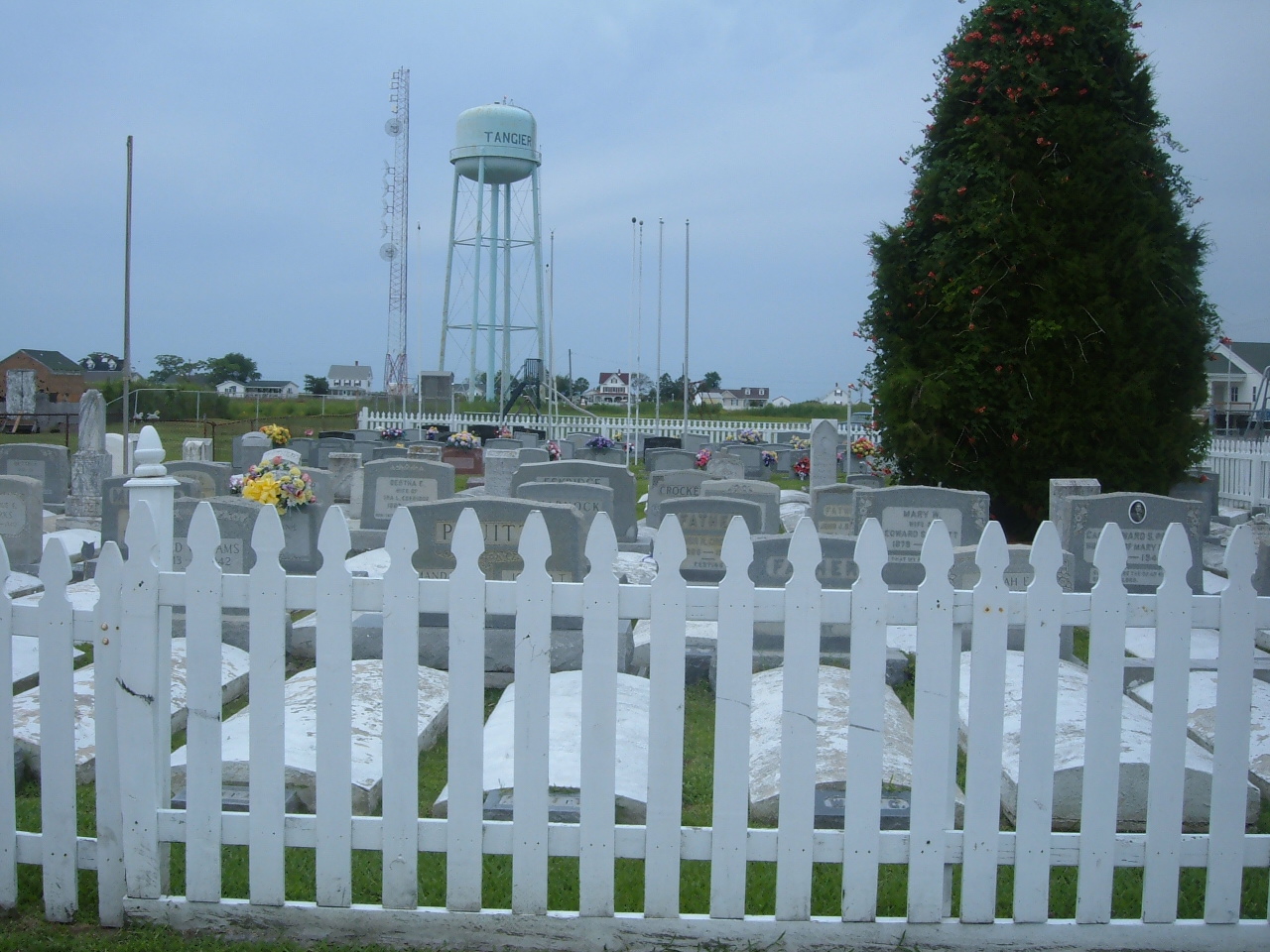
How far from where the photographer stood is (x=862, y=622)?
9.64ft

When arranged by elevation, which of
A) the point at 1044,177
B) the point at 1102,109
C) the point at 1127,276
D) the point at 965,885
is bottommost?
the point at 965,885

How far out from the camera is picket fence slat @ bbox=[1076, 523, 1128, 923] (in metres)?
2.95

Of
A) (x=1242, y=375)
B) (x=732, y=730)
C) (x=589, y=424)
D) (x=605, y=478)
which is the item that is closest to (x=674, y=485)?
(x=605, y=478)

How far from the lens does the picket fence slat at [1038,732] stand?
9.71 ft

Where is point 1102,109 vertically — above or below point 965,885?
above

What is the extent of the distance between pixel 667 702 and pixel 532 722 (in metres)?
0.39

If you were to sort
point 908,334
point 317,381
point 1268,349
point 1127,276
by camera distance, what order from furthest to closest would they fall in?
point 317,381 < point 1268,349 < point 908,334 < point 1127,276

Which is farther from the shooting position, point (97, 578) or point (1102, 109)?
point (1102, 109)

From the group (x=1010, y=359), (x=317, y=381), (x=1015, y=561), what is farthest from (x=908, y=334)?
(x=317, y=381)

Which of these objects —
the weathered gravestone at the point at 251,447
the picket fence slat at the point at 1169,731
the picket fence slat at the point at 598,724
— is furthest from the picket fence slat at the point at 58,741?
the weathered gravestone at the point at 251,447

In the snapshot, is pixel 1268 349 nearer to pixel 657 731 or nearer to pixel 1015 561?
pixel 1015 561

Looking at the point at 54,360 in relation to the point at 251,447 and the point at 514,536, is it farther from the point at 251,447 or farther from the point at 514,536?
the point at 514,536

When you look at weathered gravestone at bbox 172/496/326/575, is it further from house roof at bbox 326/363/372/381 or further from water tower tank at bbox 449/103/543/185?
house roof at bbox 326/363/372/381

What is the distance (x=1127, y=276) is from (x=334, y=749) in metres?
9.98
